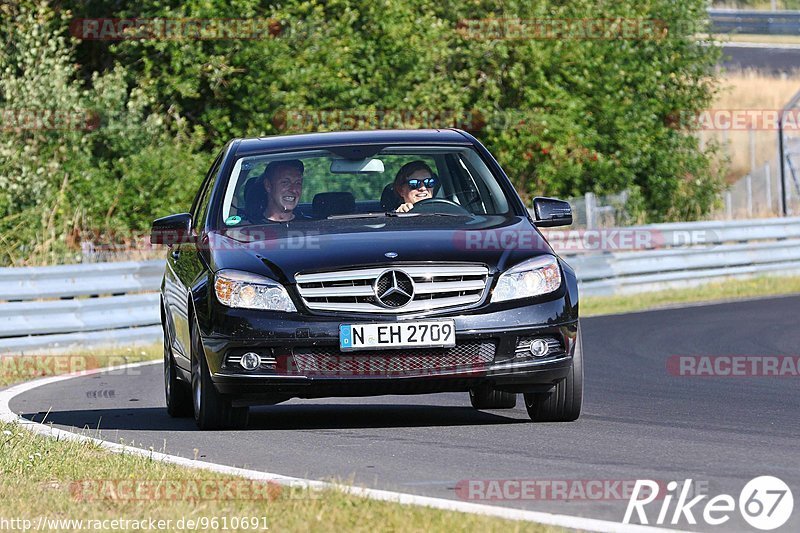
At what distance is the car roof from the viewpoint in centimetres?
971

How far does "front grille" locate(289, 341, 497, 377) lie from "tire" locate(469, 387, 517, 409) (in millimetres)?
1733

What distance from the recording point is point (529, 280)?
8.31 metres

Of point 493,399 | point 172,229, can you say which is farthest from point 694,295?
point 172,229

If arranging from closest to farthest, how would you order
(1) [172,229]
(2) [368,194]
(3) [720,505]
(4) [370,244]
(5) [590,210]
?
(3) [720,505], (4) [370,244], (1) [172,229], (2) [368,194], (5) [590,210]

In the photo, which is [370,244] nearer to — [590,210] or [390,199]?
[390,199]

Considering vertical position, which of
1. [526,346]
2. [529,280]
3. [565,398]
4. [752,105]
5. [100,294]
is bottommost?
[752,105]

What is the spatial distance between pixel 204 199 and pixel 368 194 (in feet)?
4.05

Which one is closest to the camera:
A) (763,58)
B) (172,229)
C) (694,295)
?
(172,229)

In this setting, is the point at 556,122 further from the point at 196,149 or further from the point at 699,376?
the point at 699,376

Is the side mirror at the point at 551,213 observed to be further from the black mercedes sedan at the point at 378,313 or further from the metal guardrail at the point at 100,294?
the metal guardrail at the point at 100,294

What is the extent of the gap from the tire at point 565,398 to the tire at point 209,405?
157 centimetres

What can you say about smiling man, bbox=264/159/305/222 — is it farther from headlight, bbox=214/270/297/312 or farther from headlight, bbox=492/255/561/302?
headlight, bbox=492/255/561/302

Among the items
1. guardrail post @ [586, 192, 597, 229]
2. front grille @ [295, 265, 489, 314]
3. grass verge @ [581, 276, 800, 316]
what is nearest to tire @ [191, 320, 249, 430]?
front grille @ [295, 265, 489, 314]

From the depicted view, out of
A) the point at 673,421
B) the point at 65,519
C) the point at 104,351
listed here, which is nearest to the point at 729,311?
the point at 104,351
